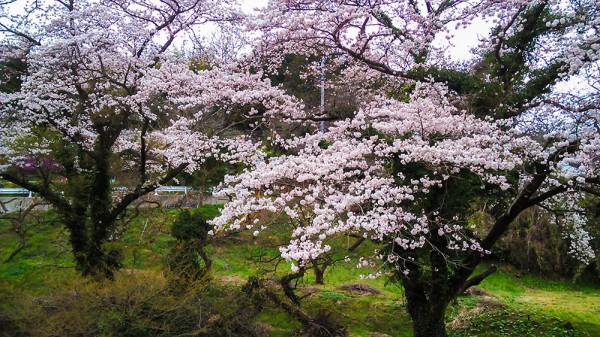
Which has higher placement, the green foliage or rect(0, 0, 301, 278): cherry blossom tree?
rect(0, 0, 301, 278): cherry blossom tree

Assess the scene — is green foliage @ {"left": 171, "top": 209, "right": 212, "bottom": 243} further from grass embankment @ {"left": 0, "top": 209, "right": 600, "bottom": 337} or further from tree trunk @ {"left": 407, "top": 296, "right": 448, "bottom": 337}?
tree trunk @ {"left": 407, "top": 296, "right": 448, "bottom": 337}

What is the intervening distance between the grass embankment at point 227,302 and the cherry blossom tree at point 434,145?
1.22m

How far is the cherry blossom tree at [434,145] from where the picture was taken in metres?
4.37

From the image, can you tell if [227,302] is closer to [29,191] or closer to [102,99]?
[102,99]

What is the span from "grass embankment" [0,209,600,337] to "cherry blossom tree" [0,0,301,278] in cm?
105

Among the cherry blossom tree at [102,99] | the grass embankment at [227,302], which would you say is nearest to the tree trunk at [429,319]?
the grass embankment at [227,302]

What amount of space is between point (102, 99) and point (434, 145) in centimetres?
582

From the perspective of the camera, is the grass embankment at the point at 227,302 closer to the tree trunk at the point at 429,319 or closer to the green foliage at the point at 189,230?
the green foliage at the point at 189,230

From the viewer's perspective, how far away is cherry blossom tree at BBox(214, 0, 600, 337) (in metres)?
4.37

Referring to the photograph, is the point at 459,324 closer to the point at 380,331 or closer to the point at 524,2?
the point at 380,331

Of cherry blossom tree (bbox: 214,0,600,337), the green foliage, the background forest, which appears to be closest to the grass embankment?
the background forest

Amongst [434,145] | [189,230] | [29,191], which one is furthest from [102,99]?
[29,191]

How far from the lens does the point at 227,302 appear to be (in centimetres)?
582

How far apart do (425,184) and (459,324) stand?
3.72 meters
